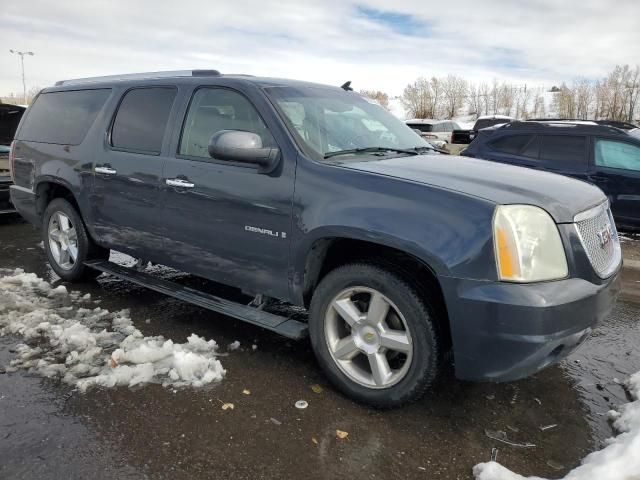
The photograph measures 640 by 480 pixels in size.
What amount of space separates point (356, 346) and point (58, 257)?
358cm

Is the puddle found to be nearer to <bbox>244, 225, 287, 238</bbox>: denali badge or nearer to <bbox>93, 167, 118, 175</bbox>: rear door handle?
<bbox>244, 225, 287, 238</bbox>: denali badge

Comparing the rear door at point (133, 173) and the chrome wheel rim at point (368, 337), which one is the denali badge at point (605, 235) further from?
the rear door at point (133, 173)

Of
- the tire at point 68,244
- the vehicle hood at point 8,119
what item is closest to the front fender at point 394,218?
the tire at point 68,244

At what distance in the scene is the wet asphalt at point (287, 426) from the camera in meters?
2.49

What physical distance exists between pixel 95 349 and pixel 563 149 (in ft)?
23.0

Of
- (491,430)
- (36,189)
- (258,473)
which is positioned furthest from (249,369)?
(36,189)

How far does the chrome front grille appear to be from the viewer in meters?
2.73

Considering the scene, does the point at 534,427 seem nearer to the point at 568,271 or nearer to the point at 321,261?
the point at 568,271

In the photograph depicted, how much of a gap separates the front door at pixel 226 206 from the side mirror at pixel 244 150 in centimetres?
6

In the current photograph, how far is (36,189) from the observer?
5.18 metres

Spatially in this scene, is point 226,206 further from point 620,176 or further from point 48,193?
point 620,176

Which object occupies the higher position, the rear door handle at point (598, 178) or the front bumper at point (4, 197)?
the rear door handle at point (598, 178)

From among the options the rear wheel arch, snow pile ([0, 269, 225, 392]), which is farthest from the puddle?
the rear wheel arch

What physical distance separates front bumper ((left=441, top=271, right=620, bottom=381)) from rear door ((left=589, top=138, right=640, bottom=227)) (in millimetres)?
5395
